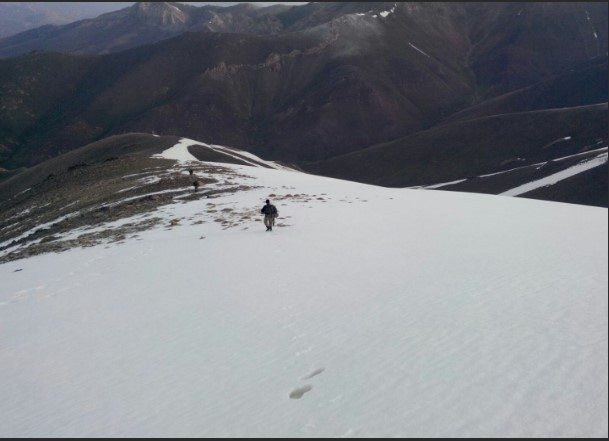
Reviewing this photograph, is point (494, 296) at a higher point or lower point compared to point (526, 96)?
lower

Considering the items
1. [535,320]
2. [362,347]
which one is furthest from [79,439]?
[535,320]

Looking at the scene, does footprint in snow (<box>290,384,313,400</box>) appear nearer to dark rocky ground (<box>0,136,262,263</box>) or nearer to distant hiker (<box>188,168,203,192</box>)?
dark rocky ground (<box>0,136,262,263</box>)

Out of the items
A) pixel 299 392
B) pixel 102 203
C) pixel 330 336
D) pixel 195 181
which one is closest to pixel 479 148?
pixel 195 181

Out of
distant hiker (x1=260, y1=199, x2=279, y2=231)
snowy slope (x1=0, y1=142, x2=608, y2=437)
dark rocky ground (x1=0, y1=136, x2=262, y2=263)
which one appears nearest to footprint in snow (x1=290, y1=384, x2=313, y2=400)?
snowy slope (x1=0, y1=142, x2=608, y2=437)

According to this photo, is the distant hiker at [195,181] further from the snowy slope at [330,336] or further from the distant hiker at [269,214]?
the snowy slope at [330,336]

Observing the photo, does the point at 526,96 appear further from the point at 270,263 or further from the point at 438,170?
the point at 270,263

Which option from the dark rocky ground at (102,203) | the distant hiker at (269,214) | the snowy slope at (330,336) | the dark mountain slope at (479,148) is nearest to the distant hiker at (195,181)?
the dark rocky ground at (102,203)

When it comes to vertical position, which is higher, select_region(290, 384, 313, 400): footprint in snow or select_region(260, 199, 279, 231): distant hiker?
select_region(260, 199, 279, 231): distant hiker
